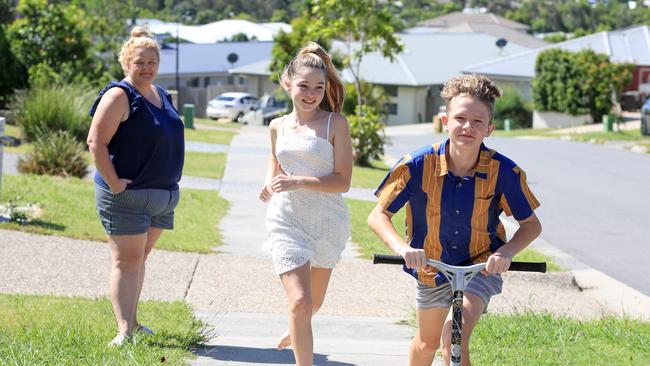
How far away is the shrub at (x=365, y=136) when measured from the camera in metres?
22.5

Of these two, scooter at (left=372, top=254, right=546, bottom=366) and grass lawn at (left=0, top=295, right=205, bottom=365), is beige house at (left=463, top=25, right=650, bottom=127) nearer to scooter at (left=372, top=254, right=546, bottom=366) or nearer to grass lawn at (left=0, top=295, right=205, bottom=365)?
grass lawn at (left=0, top=295, right=205, bottom=365)

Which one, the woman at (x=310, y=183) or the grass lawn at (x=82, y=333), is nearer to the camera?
the grass lawn at (x=82, y=333)

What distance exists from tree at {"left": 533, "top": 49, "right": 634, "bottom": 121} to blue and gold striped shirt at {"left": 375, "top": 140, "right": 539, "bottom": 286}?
137 feet

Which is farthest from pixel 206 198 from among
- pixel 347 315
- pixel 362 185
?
pixel 347 315

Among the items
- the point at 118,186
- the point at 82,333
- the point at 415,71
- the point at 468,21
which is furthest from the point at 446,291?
the point at 468,21

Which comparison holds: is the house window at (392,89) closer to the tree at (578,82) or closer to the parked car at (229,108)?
the parked car at (229,108)

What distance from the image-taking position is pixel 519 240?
468cm

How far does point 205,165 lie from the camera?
2053cm

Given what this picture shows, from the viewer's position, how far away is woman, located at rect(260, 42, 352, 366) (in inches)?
224

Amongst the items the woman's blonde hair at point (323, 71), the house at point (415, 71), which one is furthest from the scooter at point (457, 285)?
the house at point (415, 71)

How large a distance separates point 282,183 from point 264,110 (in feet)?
152

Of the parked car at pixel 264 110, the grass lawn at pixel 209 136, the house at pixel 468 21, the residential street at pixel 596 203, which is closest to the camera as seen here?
the residential street at pixel 596 203

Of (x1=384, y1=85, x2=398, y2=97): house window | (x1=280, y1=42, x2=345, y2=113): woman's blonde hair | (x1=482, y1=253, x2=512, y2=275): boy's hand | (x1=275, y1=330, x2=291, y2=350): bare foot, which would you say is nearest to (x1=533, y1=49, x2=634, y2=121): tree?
(x1=384, y1=85, x2=398, y2=97): house window

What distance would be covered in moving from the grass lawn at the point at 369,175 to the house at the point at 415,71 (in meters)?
33.5
